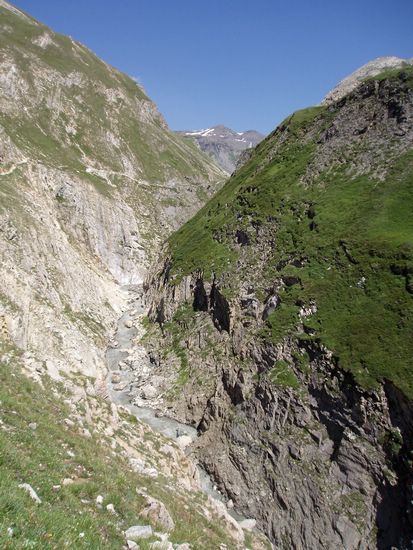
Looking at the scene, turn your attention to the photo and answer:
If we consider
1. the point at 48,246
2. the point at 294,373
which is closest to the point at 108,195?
the point at 48,246

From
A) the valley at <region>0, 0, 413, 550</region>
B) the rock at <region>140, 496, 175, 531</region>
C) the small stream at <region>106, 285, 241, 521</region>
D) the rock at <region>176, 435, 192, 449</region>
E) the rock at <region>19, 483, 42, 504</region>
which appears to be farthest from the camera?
the rock at <region>176, 435, 192, 449</region>

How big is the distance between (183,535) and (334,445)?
18.6 metres

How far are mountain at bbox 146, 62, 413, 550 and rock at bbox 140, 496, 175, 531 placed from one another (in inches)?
671

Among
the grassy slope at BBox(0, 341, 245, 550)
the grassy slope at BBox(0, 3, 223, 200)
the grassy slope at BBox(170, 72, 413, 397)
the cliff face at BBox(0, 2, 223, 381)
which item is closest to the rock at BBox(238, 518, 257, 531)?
the grassy slope at BBox(0, 341, 245, 550)

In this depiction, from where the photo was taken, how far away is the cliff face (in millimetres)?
42875

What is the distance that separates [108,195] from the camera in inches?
3728

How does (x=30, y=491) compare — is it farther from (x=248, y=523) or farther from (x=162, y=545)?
(x=248, y=523)

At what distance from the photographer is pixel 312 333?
36.0m

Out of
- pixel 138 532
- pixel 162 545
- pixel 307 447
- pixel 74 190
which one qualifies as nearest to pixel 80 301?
pixel 307 447

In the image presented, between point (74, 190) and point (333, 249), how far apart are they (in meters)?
62.5

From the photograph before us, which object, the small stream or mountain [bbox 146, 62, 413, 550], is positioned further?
the small stream

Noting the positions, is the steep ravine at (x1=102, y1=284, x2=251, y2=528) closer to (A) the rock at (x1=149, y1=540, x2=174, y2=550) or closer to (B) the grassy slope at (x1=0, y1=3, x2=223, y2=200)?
(A) the rock at (x1=149, y1=540, x2=174, y2=550)

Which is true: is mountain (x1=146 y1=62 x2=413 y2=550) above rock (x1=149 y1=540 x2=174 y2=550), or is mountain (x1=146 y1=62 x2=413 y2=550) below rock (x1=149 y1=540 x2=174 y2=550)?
above

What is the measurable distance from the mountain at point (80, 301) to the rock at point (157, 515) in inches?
3.2
